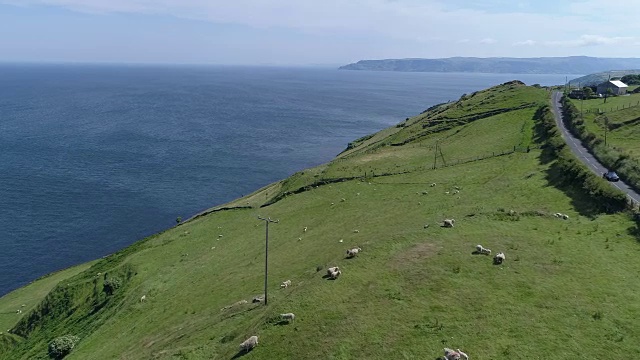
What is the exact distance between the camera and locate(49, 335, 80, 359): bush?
167ft

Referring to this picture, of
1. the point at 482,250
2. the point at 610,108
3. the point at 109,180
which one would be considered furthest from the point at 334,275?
the point at 109,180

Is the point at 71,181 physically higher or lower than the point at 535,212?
lower

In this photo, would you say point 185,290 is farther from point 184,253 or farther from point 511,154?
point 511,154

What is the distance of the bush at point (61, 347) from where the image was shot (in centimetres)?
5091

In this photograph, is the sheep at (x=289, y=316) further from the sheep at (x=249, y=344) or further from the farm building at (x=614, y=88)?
the farm building at (x=614, y=88)

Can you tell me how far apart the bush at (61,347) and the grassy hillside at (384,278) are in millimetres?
1257

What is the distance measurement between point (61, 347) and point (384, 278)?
38.7 m

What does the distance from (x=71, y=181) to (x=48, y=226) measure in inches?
1231

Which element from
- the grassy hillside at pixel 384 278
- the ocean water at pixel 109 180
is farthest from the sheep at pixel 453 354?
the ocean water at pixel 109 180

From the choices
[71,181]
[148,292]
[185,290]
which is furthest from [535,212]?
[71,181]

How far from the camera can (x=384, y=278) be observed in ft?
122

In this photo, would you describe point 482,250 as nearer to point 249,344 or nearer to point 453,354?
point 453,354

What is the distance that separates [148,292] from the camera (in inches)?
2287

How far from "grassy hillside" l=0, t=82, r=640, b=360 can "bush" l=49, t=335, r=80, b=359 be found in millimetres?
1257
